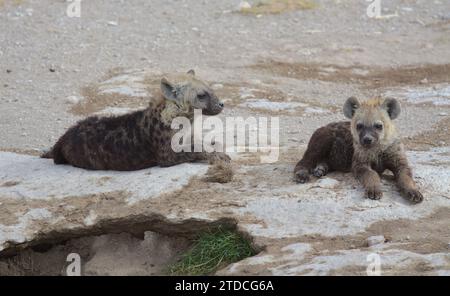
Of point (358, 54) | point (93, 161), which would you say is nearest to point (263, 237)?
point (93, 161)

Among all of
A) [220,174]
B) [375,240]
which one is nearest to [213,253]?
[220,174]

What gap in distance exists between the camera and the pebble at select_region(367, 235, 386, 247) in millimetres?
5055

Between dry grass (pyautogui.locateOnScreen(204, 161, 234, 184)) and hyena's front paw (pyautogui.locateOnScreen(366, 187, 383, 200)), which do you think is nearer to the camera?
hyena's front paw (pyautogui.locateOnScreen(366, 187, 383, 200))

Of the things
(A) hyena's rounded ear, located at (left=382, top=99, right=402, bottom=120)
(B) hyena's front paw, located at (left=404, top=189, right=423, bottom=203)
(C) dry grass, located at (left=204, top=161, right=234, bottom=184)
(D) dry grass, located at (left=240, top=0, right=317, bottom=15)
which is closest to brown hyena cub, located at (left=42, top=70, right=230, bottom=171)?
(C) dry grass, located at (left=204, top=161, right=234, bottom=184)

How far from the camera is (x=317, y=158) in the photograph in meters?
6.30

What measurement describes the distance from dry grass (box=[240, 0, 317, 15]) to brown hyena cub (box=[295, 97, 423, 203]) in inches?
253

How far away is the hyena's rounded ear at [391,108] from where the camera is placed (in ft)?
20.1

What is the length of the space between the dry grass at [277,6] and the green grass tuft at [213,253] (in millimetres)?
7502

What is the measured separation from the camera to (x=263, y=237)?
5.29 metres

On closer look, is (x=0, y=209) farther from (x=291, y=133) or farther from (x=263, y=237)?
(x=291, y=133)

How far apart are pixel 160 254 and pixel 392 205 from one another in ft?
5.17

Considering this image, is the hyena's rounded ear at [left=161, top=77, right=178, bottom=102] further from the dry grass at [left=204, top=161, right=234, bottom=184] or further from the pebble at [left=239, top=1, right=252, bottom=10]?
the pebble at [left=239, top=1, right=252, bottom=10]

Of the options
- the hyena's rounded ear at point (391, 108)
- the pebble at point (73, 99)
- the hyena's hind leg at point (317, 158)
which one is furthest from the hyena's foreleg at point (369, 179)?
the pebble at point (73, 99)
